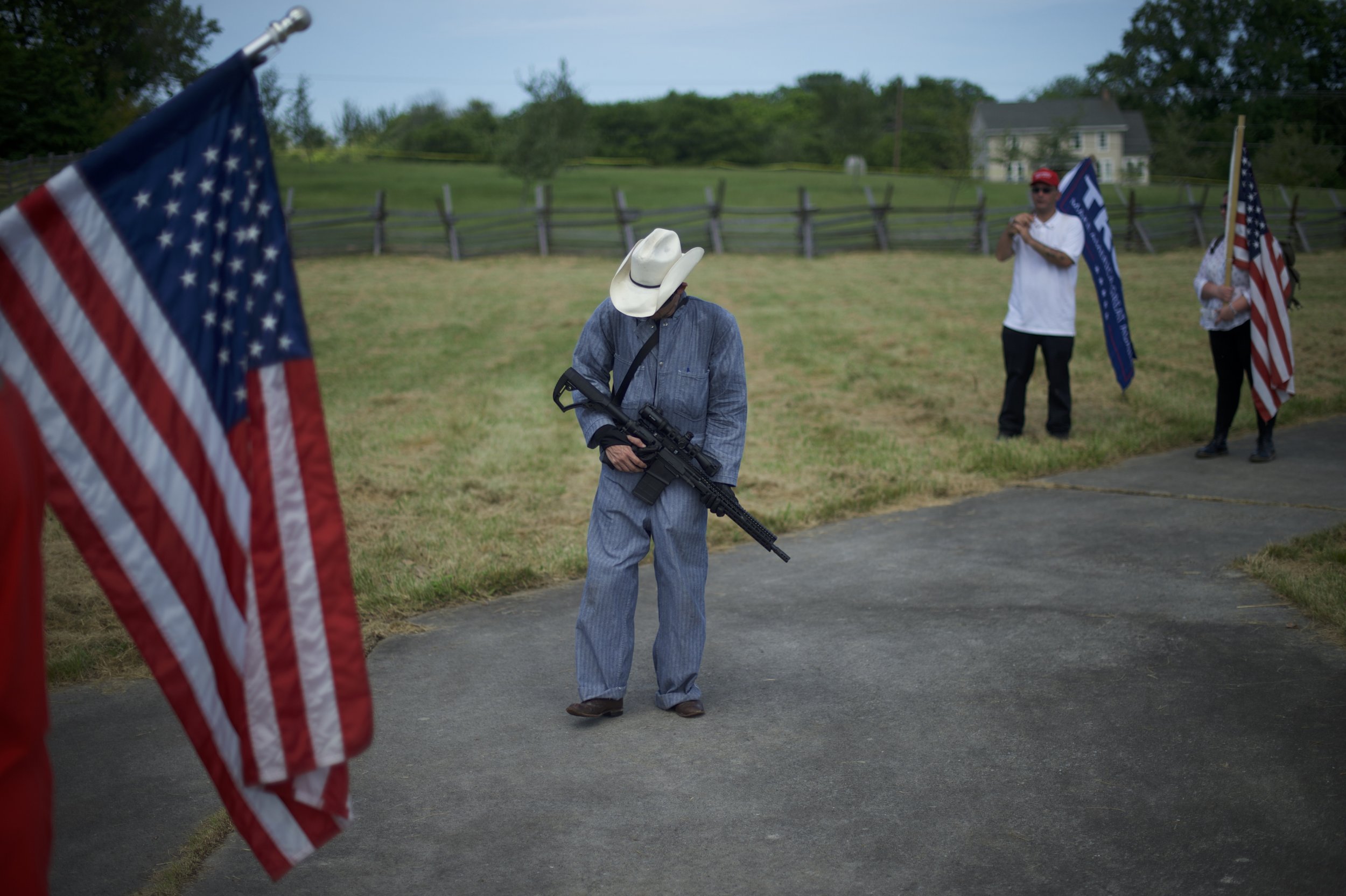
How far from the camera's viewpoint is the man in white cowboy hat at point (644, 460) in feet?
13.6

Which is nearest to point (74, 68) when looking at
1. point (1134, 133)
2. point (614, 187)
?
point (614, 187)

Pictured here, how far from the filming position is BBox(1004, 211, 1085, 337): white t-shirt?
8.57 metres

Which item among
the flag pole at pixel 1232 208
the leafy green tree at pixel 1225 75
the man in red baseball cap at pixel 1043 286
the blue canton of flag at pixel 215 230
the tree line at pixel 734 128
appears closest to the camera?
the blue canton of flag at pixel 215 230

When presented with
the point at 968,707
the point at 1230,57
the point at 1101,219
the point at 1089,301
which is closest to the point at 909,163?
the point at 1230,57

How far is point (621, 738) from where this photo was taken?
408cm

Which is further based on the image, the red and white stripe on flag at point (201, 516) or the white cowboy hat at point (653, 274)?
the white cowboy hat at point (653, 274)

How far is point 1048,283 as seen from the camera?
856 centimetres

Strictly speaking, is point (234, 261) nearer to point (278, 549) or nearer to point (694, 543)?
point (278, 549)

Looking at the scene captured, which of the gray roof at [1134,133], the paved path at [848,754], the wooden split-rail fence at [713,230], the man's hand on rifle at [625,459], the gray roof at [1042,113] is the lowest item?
the paved path at [848,754]

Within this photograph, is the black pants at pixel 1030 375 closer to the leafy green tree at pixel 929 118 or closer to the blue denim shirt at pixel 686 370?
the blue denim shirt at pixel 686 370

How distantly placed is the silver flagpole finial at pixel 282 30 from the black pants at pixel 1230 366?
7.33m

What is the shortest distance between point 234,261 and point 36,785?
125cm

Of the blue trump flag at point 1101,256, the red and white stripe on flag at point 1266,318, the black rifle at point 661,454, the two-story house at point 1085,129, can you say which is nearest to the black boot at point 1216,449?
the red and white stripe on flag at point 1266,318

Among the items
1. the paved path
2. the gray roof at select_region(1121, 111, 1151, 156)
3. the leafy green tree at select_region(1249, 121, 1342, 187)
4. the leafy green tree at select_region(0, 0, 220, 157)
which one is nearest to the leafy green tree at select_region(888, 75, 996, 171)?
the gray roof at select_region(1121, 111, 1151, 156)
